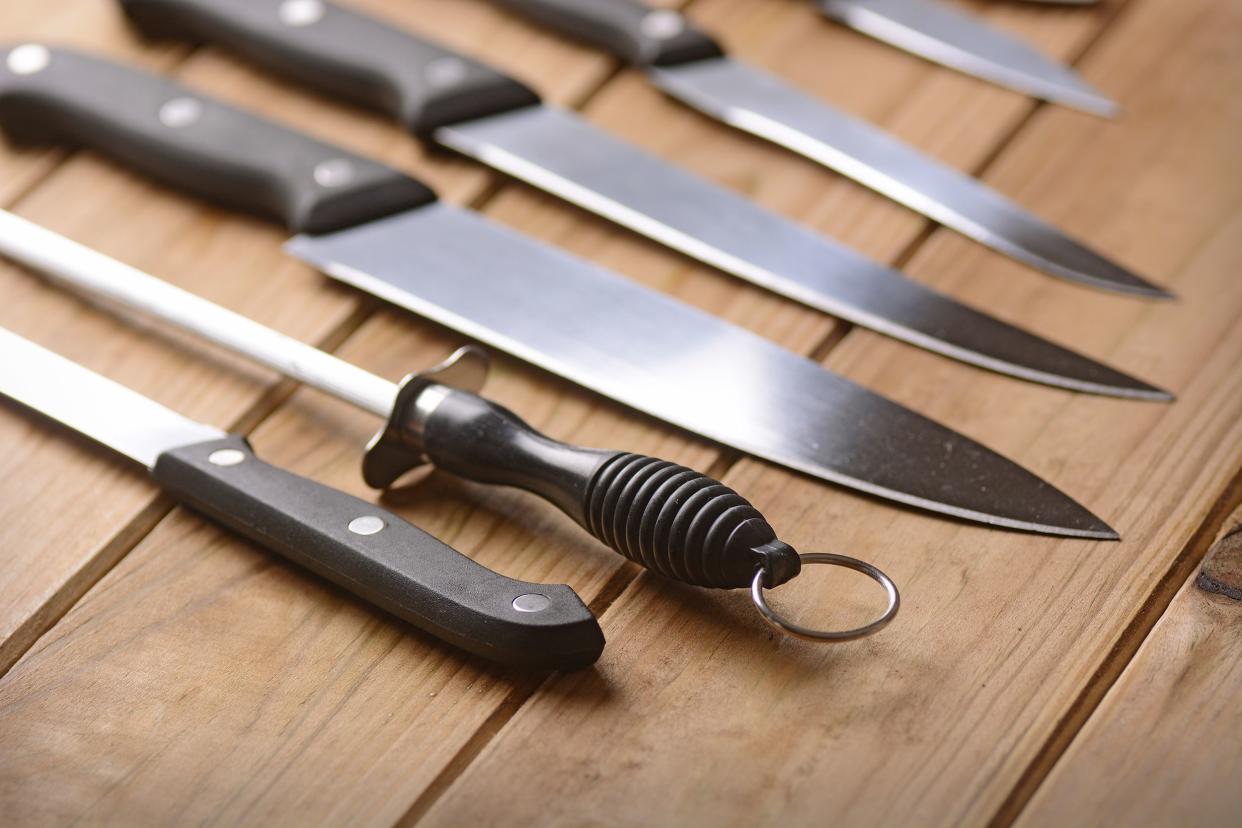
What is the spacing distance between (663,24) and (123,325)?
48 cm

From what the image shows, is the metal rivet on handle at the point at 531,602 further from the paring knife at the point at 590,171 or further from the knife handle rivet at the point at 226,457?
the paring knife at the point at 590,171

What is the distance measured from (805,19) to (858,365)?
1.41ft

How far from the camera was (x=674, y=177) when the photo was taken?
977 mm

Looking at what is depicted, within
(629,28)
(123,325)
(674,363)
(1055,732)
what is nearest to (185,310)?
(123,325)

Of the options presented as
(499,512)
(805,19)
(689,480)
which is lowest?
(499,512)

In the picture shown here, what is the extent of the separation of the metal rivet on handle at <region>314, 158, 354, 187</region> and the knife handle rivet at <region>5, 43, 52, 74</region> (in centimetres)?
26

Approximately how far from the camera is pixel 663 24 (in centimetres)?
109

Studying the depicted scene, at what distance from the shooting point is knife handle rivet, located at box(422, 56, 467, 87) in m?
1.02

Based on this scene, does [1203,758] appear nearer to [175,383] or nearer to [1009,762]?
[1009,762]

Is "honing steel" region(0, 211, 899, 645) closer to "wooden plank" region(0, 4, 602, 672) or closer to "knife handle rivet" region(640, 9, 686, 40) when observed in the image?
"wooden plank" region(0, 4, 602, 672)

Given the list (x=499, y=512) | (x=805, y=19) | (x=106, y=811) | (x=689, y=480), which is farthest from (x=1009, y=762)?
(x=805, y=19)

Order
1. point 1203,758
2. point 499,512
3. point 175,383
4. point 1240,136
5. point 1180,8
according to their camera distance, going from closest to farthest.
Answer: point 1203,758 < point 499,512 < point 175,383 < point 1240,136 < point 1180,8

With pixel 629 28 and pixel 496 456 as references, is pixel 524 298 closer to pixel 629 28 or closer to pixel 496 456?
pixel 496 456

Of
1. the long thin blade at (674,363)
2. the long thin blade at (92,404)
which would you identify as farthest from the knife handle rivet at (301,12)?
the long thin blade at (92,404)
